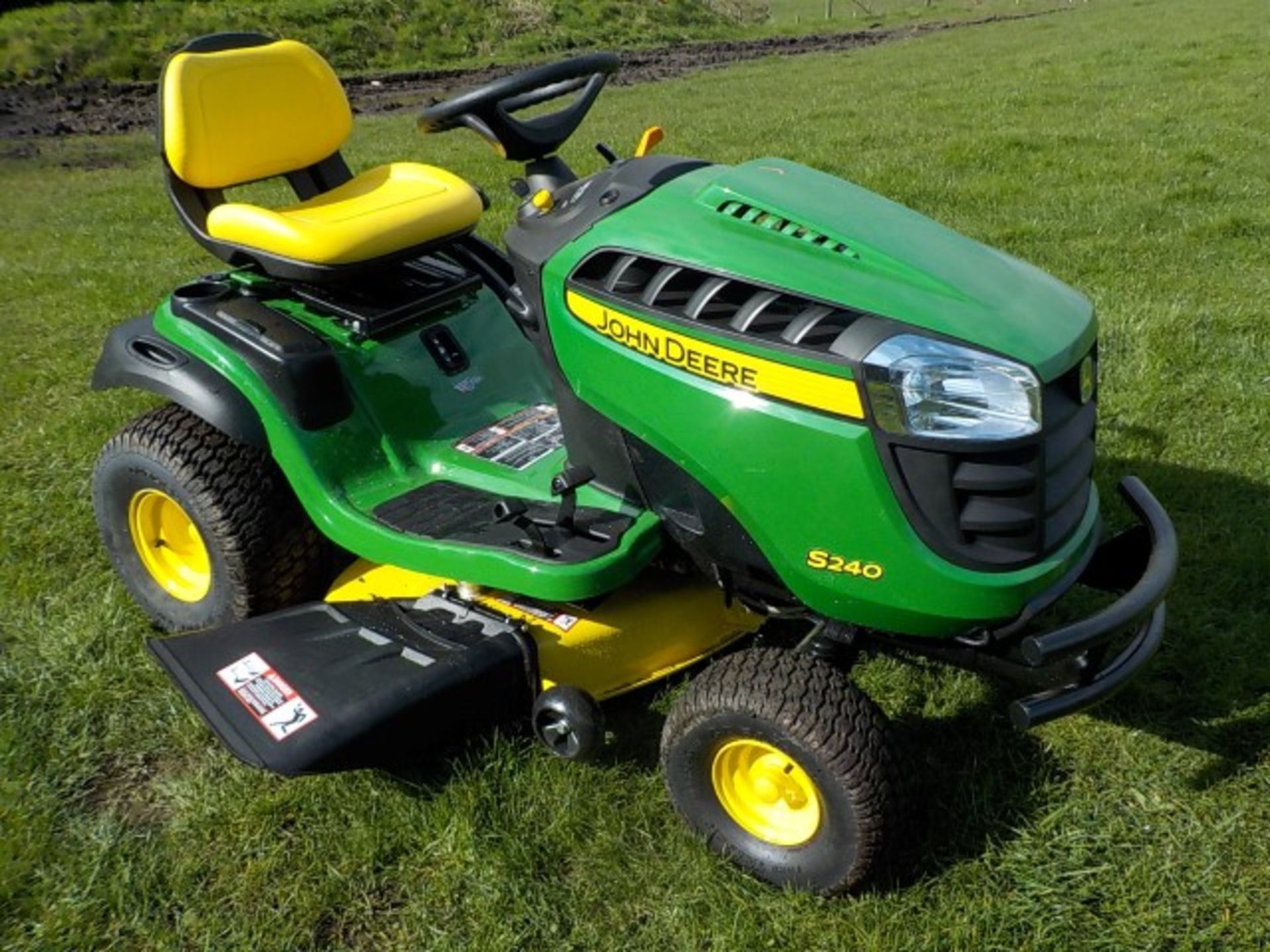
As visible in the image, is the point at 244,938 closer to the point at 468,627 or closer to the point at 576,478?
the point at 468,627

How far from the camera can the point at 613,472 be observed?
229 cm

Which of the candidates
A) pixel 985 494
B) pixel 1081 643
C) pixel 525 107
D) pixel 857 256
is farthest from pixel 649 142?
pixel 1081 643

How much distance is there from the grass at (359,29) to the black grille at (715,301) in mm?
14745

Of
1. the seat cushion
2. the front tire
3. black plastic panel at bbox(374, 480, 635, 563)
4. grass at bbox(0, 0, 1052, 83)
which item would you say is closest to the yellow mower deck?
black plastic panel at bbox(374, 480, 635, 563)

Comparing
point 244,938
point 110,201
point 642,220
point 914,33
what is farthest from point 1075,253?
point 914,33

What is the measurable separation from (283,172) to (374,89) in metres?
11.7

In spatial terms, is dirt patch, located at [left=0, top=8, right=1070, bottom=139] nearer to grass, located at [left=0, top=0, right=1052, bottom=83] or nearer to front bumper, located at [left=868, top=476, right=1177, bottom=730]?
grass, located at [left=0, top=0, right=1052, bottom=83]

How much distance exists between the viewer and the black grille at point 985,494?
1.85 metres

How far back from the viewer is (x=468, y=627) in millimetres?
2426

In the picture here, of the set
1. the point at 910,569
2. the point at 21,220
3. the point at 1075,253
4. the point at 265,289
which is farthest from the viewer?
the point at 21,220

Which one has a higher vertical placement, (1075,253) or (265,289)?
(265,289)

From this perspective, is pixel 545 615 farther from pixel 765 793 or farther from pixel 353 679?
pixel 765 793

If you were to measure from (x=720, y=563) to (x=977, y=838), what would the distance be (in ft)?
2.34

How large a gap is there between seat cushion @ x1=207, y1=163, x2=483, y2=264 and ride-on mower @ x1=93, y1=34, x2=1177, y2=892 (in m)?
0.01
